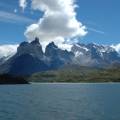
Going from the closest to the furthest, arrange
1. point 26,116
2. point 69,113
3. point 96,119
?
point 96,119 → point 26,116 → point 69,113

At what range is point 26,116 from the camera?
96.4 metres

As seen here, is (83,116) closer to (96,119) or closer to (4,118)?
(96,119)

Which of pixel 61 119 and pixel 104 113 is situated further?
pixel 104 113

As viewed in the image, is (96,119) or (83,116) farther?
(83,116)

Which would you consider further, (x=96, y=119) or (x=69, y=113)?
(x=69, y=113)

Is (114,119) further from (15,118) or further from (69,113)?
(15,118)

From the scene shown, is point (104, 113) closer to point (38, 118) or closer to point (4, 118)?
point (38, 118)

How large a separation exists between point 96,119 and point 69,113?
1599 cm

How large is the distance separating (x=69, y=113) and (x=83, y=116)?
828cm

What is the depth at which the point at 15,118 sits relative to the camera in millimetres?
92125

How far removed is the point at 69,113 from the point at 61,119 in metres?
14.8

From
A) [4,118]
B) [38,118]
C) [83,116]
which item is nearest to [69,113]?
[83,116]

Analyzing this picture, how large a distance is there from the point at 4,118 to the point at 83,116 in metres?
21.3

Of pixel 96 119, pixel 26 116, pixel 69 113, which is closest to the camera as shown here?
pixel 96 119
